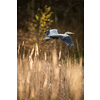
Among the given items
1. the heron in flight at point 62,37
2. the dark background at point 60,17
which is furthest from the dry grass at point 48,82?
the dark background at point 60,17

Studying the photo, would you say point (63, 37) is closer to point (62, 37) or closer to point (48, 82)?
point (62, 37)

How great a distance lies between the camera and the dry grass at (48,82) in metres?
1.75

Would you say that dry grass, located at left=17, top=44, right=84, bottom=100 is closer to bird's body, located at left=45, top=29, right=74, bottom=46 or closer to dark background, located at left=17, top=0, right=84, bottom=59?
bird's body, located at left=45, top=29, right=74, bottom=46

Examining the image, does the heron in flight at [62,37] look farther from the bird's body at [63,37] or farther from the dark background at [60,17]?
the dark background at [60,17]

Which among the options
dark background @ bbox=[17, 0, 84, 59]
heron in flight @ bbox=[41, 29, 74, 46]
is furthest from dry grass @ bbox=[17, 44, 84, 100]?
dark background @ bbox=[17, 0, 84, 59]

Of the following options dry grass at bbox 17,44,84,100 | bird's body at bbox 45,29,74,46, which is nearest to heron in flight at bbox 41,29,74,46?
bird's body at bbox 45,29,74,46

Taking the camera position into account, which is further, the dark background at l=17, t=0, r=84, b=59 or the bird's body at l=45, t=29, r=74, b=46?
the dark background at l=17, t=0, r=84, b=59

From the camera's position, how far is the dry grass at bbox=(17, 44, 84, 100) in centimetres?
175

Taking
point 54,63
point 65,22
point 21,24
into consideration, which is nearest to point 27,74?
point 54,63

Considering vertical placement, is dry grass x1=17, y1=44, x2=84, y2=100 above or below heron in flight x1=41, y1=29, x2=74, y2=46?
below

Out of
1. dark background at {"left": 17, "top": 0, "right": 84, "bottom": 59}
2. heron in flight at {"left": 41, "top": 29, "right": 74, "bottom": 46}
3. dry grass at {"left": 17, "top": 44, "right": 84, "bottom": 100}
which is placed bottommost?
dry grass at {"left": 17, "top": 44, "right": 84, "bottom": 100}
